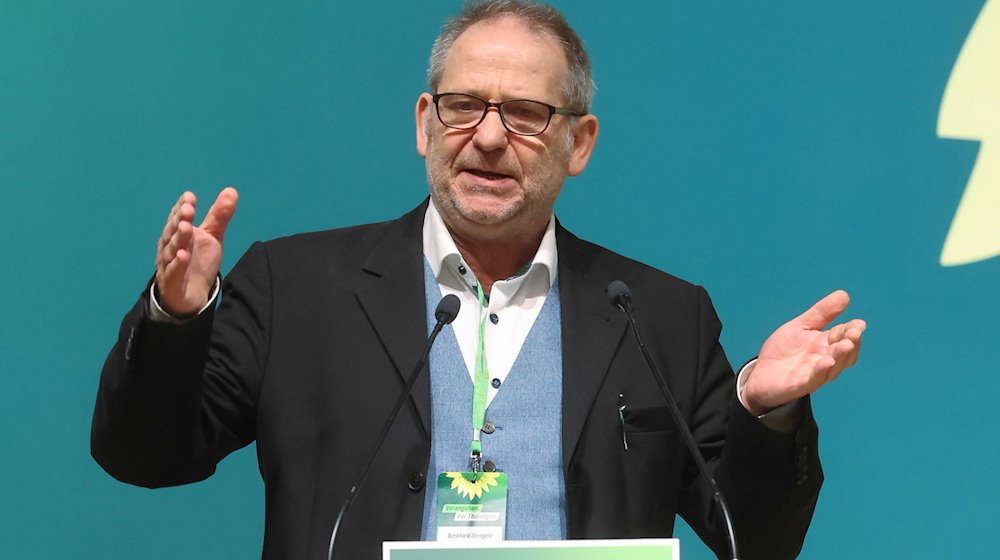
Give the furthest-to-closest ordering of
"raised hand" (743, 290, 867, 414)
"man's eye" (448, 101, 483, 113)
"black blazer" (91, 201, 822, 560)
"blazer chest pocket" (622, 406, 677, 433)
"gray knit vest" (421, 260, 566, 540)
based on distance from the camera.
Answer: "man's eye" (448, 101, 483, 113)
"blazer chest pocket" (622, 406, 677, 433)
"gray knit vest" (421, 260, 566, 540)
"black blazer" (91, 201, 822, 560)
"raised hand" (743, 290, 867, 414)

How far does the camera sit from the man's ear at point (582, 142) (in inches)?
104

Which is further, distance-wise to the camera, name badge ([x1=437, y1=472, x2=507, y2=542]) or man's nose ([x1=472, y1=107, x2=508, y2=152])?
man's nose ([x1=472, y1=107, x2=508, y2=152])

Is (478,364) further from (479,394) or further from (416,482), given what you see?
(416,482)

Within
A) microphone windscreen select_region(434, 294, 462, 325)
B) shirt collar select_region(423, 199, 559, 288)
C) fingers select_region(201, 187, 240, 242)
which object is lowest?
microphone windscreen select_region(434, 294, 462, 325)

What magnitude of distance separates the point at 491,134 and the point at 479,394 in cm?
44

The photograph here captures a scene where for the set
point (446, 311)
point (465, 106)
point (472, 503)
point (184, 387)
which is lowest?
point (472, 503)

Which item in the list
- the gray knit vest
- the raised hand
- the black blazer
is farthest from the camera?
the gray knit vest

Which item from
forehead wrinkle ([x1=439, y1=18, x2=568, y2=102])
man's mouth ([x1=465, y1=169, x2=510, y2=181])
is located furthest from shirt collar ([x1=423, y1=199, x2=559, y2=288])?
forehead wrinkle ([x1=439, y1=18, x2=568, y2=102])

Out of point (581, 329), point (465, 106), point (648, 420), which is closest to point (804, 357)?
point (648, 420)

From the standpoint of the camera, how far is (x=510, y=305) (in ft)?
8.21

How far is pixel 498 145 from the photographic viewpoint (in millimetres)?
2438

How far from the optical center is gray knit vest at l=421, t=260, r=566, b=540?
7.37 feet

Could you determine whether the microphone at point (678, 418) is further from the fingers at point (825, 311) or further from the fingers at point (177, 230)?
the fingers at point (177, 230)

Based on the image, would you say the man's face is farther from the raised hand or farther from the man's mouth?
the raised hand
